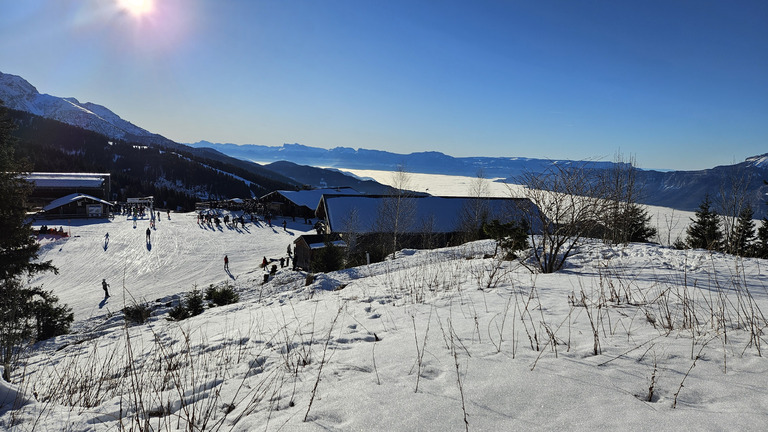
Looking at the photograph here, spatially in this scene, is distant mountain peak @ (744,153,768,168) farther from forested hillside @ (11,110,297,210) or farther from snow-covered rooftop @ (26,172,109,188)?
snow-covered rooftop @ (26,172,109,188)

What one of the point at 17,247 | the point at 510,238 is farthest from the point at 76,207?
the point at 510,238

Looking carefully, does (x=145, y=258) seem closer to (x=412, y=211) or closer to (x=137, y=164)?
(x=412, y=211)

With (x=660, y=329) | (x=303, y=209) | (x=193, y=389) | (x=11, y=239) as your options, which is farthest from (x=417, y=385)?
(x=303, y=209)

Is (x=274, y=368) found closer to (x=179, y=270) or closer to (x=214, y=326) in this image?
(x=214, y=326)

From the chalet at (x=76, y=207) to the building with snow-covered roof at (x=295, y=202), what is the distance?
24.7 metres

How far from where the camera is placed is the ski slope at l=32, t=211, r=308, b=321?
70.2ft

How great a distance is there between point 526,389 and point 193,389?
283cm

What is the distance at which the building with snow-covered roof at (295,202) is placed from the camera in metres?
57.9

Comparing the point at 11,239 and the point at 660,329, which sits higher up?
the point at 660,329

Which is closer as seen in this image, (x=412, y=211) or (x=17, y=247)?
(x=17, y=247)

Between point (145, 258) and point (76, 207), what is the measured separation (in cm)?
3710

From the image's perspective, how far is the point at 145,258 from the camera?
29312 mm

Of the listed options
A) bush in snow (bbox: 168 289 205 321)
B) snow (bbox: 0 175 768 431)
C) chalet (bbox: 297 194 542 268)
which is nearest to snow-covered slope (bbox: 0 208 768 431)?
snow (bbox: 0 175 768 431)

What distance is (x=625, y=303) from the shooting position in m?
4.72
